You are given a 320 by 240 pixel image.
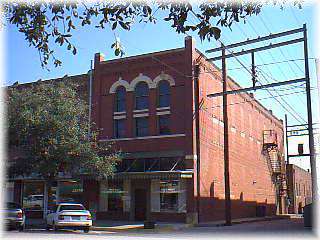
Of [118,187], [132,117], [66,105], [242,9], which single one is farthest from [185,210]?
[242,9]

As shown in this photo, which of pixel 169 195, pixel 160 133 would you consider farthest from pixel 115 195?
pixel 160 133

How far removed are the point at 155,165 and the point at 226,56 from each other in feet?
27.7

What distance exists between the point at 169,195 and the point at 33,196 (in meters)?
11.5

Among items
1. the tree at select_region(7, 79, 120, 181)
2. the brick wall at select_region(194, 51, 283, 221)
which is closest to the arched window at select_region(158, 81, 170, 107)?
the brick wall at select_region(194, 51, 283, 221)

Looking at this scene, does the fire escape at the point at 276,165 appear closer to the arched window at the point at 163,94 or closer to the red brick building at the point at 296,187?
the red brick building at the point at 296,187

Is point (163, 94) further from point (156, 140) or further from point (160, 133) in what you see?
point (156, 140)

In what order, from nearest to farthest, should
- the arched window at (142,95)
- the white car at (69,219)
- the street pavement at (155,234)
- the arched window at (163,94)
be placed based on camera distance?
the street pavement at (155,234) → the white car at (69,219) → the arched window at (163,94) → the arched window at (142,95)

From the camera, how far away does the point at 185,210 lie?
29125 millimetres

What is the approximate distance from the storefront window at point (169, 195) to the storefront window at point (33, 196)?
10143 millimetres

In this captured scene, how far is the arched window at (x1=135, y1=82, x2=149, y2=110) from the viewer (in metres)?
32.0

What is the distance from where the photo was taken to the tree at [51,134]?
2589 centimetres

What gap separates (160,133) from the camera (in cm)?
3108

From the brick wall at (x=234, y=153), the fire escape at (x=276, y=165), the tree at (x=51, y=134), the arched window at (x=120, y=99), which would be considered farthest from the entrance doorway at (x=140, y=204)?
the fire escape at (x=276, y=165)

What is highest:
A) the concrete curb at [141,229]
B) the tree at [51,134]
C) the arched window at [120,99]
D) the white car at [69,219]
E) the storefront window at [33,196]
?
the arched window at [120,99]
